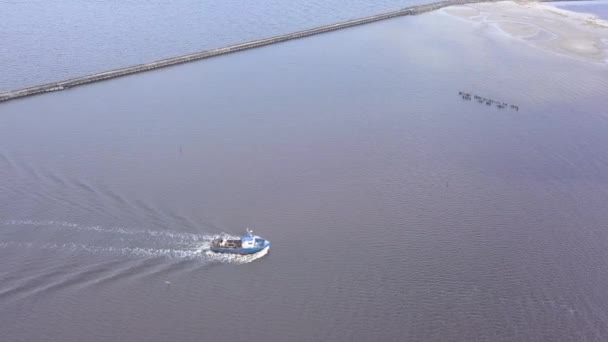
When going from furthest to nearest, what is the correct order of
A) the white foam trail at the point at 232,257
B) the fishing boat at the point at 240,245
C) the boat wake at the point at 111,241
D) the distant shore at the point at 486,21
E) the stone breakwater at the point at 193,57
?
the distant shore at the point at 486,21
the stone breakwater at the point at 193,57
the fishing boat at the point at 240,245
the white foam trail at the point at 232,257
the boat wake at the point at 111,241

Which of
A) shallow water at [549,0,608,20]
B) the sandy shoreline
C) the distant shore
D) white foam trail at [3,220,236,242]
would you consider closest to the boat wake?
white foam trail at [3,220,236,242]

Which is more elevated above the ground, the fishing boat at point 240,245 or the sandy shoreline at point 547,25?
the sandy shoreline at point 547,25

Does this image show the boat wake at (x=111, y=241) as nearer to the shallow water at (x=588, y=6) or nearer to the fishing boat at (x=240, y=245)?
the fishing boat at (x=240, y=245)

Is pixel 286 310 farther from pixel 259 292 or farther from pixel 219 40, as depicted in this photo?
pixel 219 40

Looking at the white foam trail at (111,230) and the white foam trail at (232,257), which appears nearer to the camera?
the white foam trail at (232,257)

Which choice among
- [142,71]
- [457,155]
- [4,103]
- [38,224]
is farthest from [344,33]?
[38,224]

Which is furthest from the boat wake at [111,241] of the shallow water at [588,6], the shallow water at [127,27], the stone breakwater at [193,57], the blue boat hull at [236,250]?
the shallow water at [588,6]

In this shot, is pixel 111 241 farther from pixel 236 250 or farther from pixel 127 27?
pixel 127 27

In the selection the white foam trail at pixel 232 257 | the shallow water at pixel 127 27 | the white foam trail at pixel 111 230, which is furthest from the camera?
the shallow water at pixel 127 27
